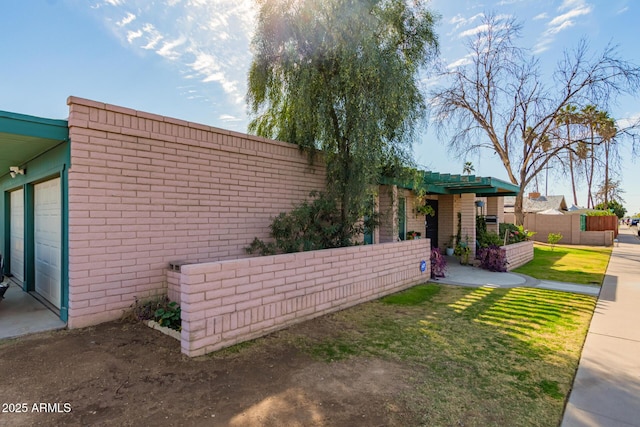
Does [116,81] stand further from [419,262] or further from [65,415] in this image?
[419,262]

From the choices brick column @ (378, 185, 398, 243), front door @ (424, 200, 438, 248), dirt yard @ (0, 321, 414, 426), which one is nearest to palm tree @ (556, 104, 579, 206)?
front door @ (424, 200, 438, 248)

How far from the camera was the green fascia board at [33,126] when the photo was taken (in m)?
4.28

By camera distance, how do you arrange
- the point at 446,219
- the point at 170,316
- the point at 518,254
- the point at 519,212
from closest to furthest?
the point at 170,316 < the point at 518,254 < the point at 446,219 < the point at 519,212

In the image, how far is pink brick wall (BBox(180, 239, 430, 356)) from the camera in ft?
12.5

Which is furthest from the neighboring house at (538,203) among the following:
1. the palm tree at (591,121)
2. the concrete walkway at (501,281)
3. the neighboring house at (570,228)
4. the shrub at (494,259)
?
the concrete walkway at (501,281)

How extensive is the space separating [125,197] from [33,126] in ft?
4.55

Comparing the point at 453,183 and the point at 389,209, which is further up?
the point at 453,183

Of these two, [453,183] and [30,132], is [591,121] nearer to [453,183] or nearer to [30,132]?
[453,183]

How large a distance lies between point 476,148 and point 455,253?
12.7m

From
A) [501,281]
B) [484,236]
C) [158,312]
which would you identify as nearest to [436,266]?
[501,281]

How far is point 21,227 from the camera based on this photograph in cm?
743

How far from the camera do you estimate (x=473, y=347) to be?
4.25 metres

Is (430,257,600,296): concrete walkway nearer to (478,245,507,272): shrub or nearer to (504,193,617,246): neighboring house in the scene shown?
(478,245,507,272): shrub

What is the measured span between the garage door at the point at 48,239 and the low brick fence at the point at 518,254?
11.0 metres
